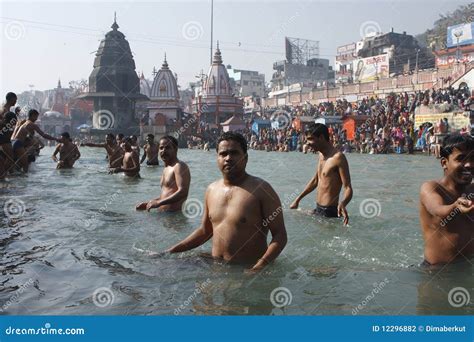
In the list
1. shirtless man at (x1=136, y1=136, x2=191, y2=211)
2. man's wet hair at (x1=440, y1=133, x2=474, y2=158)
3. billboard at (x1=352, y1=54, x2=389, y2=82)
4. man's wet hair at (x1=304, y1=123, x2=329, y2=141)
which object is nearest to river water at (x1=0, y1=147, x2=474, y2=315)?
shirtless man at (x1=136, y1=136, x2=191, y2=211)

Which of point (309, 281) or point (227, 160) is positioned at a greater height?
point (227, 160)

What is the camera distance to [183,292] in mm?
3377

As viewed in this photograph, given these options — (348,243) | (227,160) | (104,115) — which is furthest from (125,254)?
(104,115)

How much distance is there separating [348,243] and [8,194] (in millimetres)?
6304

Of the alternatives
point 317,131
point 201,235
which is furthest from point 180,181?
point 201,235

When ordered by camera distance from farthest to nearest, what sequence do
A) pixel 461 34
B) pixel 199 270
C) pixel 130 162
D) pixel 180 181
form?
1. pixel 461 34
2. pixel 130 162
3. pixel 180 181
4. pixel 199 270

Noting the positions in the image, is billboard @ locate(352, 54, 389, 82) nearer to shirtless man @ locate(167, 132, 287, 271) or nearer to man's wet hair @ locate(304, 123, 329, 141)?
man's wet hair @ locate(304, 123, 329, 141)

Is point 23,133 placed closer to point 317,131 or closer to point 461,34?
point 317,131

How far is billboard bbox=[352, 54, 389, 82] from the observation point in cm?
Result: 4756

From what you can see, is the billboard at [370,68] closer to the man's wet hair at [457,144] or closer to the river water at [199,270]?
the river water at [199,270]

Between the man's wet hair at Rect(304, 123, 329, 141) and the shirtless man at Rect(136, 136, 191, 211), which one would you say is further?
the shirtless man at Rect(136, 136, 191, 211)

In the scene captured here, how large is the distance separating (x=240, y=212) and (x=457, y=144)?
5.31ft

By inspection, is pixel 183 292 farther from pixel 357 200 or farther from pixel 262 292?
pixel 357 200

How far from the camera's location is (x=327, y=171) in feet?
19.4
